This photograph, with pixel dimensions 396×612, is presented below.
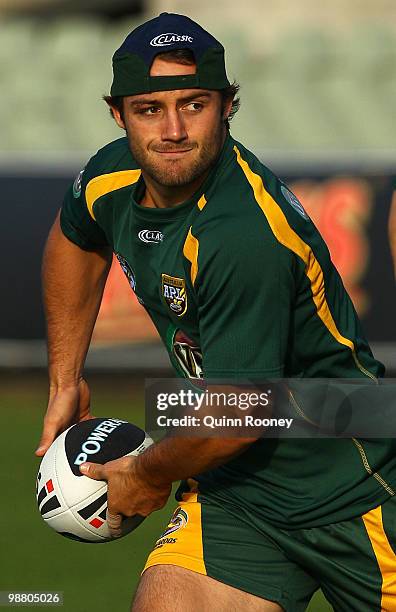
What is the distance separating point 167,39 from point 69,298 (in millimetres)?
1459

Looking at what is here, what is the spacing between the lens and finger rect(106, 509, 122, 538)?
443 cm

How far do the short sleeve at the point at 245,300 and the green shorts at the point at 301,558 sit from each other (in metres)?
0.74

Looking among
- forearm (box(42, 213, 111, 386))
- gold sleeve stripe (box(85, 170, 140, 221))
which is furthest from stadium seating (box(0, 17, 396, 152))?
gold sleeve stripe (box(85, 170, 140, 221))

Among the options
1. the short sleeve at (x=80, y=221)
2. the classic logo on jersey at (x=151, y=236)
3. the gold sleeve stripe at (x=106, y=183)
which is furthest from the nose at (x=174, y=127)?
the short sleeve at (x=80, y=221)

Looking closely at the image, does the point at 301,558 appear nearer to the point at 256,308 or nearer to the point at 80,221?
the point at 256,308

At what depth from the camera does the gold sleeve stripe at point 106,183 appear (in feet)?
15.6

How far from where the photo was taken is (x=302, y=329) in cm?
433

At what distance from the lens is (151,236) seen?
14.4 feet

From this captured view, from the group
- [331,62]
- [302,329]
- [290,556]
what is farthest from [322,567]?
[331,62]

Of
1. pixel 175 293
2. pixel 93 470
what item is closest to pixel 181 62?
pixel 175 293

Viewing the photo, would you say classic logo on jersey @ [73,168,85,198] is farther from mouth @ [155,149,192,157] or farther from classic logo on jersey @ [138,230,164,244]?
mouth @ [155,149,192,157]

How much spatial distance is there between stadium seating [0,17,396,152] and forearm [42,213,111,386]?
10017 mm

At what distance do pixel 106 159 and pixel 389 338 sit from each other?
6525 millimetres

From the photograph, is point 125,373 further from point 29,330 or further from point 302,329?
point 302,329
